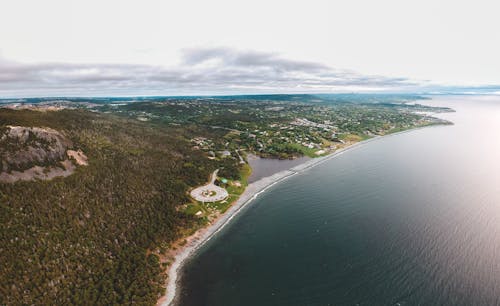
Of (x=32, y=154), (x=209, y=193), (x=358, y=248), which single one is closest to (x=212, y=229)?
(x=209, y=193)

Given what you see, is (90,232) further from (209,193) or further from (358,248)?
(358,248)

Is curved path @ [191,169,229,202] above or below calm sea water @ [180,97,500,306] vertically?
above

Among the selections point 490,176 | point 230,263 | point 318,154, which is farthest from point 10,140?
point 490,176

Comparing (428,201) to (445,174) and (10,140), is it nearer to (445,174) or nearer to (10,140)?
(445,174)

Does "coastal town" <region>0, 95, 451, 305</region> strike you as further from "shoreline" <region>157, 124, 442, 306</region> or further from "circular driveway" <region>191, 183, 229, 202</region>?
"circular driveway" <region>191, 183, 229, 202</region>

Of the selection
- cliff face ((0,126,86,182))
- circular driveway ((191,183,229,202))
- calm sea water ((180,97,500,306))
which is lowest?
calm sea water ((180,97,500,306))

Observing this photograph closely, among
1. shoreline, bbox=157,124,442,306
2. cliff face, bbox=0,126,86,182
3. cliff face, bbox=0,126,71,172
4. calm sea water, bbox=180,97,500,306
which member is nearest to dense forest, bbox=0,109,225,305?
shoreline, bbox=157,124,442,306
